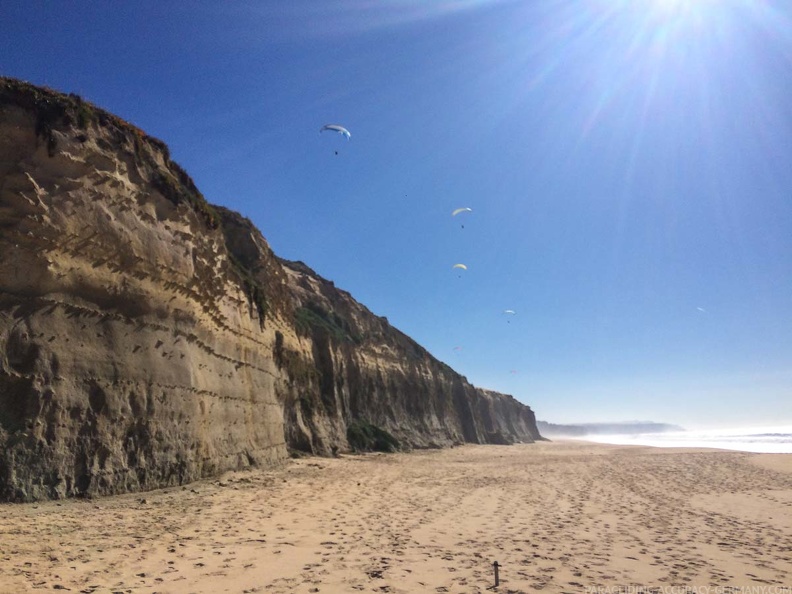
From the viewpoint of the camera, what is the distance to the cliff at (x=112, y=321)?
986 centimetres

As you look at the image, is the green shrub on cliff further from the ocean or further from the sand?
the ocean

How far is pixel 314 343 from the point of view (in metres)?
33.4

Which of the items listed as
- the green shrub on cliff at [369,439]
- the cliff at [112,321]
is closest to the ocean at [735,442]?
the green shrub on cliff at [369,439]

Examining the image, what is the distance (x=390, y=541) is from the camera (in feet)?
28.0

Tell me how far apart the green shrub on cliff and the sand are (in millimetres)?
17523

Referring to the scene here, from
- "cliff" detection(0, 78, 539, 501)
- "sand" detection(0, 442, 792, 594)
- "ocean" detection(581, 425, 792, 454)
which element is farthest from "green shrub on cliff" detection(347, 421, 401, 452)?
"ocean" detection(581, 425, 792, 454)

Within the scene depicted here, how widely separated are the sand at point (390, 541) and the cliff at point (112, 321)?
1.11 metres

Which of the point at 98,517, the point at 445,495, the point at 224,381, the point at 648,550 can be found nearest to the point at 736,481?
the point at 445,495

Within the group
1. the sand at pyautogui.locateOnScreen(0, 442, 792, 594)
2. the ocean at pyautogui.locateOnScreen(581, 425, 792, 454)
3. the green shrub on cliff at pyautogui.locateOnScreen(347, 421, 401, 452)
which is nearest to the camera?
the sand at pyautogui.locateOnScreen(0, 442, 792, 594)

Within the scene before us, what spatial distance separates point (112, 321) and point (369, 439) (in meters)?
24.3

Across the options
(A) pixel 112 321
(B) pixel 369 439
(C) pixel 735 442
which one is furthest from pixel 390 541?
(C) pixel 735 442

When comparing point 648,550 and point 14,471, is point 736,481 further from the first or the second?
point 14,471

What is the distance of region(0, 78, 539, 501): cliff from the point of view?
9.86 m

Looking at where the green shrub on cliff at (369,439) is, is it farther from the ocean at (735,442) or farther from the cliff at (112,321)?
the ocean at (735,442)
